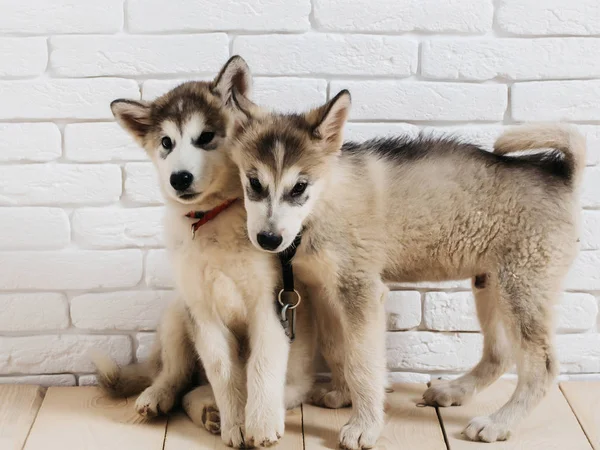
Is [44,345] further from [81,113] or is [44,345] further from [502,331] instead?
[502,331]

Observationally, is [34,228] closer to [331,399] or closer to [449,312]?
[331,399]

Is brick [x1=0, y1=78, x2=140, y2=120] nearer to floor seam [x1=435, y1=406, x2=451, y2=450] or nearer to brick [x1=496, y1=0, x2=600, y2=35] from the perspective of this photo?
brick [x1=496, y1=0, x2=600, y2=35]

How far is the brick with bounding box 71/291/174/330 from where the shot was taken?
8.05 feet

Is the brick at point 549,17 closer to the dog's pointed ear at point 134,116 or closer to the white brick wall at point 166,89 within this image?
the white brick wall at point 166,89

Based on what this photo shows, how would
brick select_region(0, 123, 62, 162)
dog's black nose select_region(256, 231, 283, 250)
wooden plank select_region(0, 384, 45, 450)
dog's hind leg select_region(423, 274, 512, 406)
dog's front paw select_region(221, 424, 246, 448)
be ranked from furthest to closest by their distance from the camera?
brick select_region(0, 123, 62, 162) → dog's hind leg select_region(423, 274, 512, 406) → wooden plank select_region(0, 384, 45, 450) → dog's front paw select_region(221, 424, 246, 448) → dog's black nose select_region(256, 231, 283, 250)

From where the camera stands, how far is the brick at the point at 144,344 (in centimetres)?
249

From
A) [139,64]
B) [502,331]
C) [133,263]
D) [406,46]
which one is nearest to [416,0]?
[406,46]

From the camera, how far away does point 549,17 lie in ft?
7.55

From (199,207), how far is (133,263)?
54 cm

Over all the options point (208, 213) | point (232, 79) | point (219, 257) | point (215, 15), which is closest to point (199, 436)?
point (219, 257)

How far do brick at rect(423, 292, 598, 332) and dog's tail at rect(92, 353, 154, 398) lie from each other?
903 millimetres

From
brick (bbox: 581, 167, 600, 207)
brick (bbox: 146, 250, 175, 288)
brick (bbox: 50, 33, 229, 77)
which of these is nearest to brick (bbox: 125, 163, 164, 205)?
brick (bbox: 146, 250, 175, 288)

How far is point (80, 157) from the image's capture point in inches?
93.0

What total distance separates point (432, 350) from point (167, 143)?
3.68 ft
